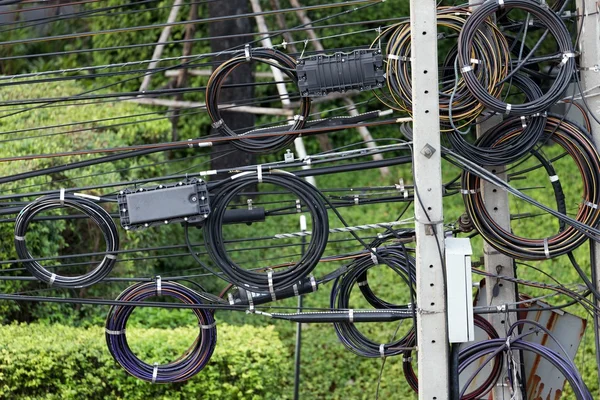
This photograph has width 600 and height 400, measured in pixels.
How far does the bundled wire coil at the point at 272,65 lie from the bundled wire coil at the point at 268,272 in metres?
0.51

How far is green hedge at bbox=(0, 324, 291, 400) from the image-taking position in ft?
29.7

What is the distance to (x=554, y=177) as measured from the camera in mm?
7598

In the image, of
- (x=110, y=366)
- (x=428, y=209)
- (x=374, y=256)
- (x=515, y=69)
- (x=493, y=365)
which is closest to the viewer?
(x=428, y=209)

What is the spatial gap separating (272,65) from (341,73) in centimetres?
64

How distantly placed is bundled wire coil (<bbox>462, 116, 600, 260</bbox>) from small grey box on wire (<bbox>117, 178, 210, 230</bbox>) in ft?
7.16

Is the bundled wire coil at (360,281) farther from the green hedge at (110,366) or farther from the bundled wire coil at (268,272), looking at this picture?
the green hedge at (110,366)

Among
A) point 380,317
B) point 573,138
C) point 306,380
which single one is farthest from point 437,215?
point 306,380

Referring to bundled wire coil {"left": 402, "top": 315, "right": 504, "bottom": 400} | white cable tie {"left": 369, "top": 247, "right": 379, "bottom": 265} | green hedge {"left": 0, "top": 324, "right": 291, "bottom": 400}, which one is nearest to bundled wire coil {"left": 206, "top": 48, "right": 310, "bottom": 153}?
white cable tie {"left": 369, "top": 247, "right": 379, "bottom": 265}

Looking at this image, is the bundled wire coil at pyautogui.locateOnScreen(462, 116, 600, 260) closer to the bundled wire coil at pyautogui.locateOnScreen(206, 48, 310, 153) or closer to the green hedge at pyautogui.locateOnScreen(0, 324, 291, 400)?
the bundled wire coil at pyautogui.locateOnScreen(206, 48, 310, 153)

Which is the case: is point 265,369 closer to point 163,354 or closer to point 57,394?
point 163,354

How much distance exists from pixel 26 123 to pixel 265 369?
5.57 meters

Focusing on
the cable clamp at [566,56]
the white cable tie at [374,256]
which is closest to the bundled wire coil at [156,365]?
the white cable tie at [374,256]

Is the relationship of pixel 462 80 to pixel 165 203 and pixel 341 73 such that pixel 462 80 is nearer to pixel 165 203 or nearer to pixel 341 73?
pixel 341 73

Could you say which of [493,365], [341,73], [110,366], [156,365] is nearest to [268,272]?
[156,365]
